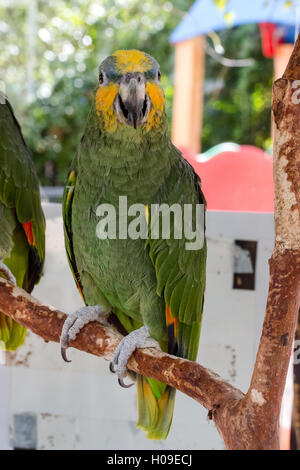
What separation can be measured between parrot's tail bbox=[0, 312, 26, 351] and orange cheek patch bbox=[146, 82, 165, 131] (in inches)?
24.2

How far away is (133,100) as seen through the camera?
799mm

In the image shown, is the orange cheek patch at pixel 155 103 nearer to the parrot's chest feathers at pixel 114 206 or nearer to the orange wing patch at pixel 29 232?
the parrot's chest feathers at pixel 114 206

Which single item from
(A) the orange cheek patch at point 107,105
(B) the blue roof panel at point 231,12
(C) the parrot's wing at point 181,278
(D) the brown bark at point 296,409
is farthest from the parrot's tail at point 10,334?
(B) the blue roof panel at point 231,12

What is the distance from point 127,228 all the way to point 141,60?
306 mm

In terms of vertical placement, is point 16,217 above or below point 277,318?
above

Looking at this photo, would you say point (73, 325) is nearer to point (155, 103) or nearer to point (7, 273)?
point (7, 273)

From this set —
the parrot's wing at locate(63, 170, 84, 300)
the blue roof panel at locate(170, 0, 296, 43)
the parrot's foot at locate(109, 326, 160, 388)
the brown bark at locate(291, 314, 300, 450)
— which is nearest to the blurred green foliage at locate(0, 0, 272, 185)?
the blue roof panel at locate(170, 0, 296, 43)

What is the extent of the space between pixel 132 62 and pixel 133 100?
0.25 ft

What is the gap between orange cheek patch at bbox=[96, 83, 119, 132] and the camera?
836 millimetres

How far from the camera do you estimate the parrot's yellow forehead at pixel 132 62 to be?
82 centimetres

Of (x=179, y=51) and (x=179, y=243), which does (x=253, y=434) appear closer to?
(x=179, y=243)

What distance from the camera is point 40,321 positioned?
3.13 feet

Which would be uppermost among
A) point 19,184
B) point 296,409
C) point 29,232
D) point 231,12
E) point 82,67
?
point 82,67

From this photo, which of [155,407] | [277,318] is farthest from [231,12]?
[277,318]
